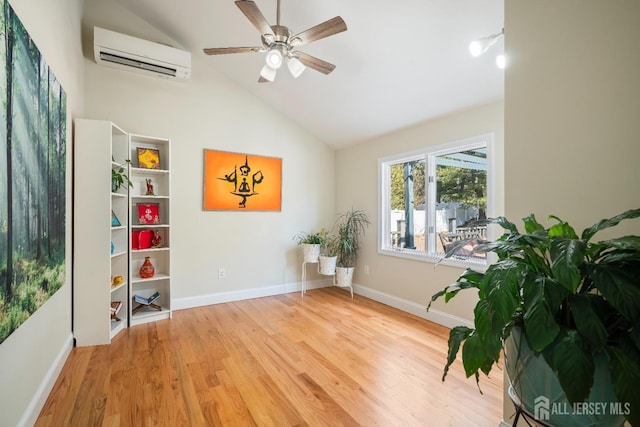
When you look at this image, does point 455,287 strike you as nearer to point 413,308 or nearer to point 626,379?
point 626,379

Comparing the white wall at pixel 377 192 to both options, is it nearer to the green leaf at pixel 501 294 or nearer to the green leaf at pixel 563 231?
the green leaf at pixel 563 231

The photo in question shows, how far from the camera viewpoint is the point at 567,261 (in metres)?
0.72

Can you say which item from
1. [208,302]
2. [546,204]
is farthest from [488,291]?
[208,302]

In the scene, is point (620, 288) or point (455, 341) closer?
point (620, 288)

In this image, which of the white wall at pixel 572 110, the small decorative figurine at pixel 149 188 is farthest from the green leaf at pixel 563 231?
the small decorative figurine at pixel 149 188

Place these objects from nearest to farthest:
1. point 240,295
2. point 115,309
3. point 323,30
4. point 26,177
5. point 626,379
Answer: point 626,379 → point 26,177 → point 323,30 → point 115,309 → point 240,295

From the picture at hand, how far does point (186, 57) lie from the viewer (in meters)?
3.17

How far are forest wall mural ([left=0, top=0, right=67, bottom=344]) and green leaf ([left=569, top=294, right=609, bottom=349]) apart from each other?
200cm

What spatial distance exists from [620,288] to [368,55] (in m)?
2.55

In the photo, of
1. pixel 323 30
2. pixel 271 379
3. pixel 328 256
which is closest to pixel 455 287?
pixel 271 379

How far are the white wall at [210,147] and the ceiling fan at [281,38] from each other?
1.41m

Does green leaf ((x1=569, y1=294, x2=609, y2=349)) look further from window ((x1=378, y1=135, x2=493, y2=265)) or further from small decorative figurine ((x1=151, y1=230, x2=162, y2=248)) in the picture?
small decorative figurine ((x1=151, y1=230, x2=162, y2=248))

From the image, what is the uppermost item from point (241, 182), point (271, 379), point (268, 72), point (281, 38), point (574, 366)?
point (281, 38)

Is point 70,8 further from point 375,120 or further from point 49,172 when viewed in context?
point 375,120
